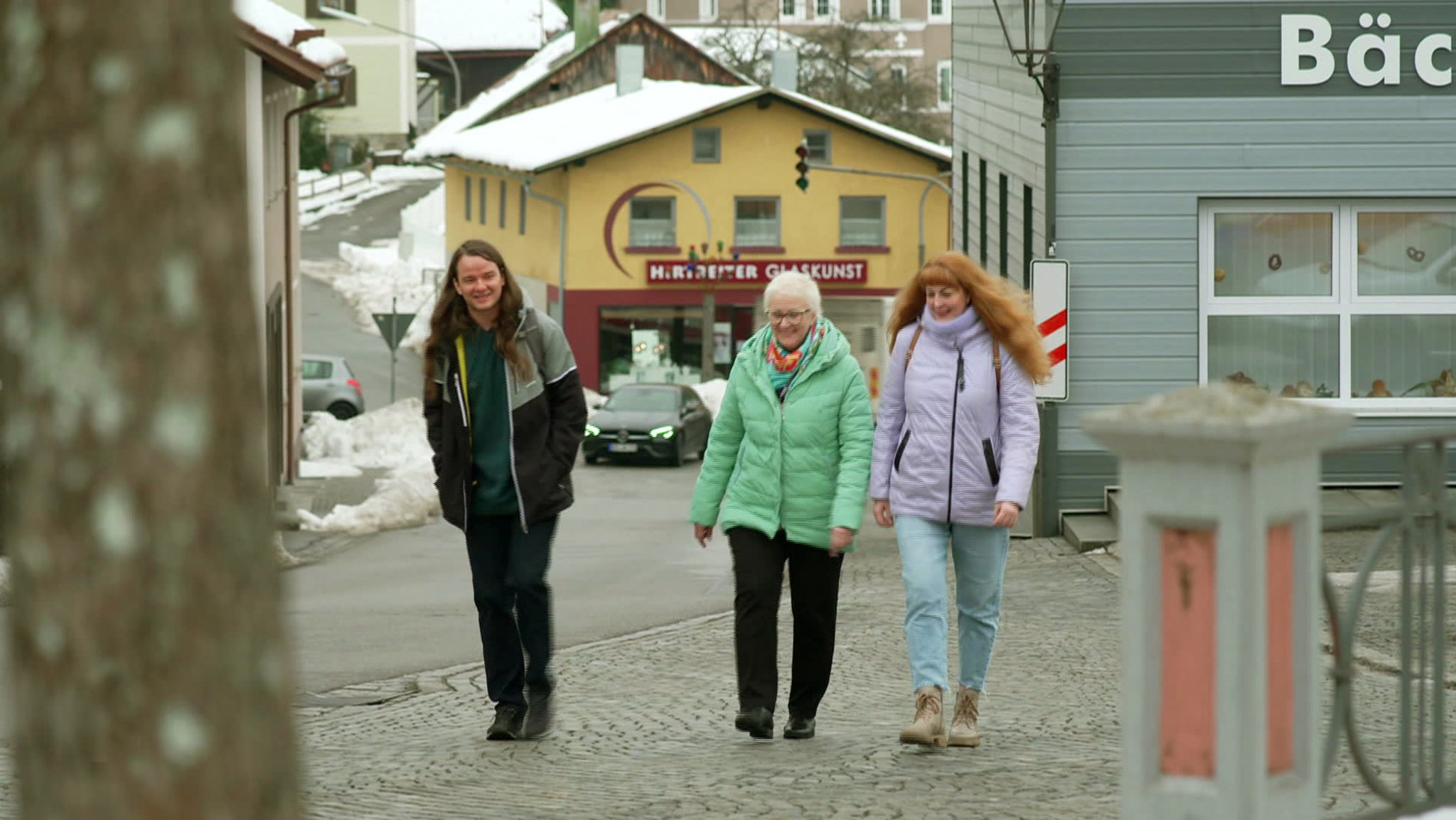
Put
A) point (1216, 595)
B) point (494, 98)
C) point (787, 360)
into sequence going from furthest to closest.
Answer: point (494, 98) < point (787, 360) < point (1216, 595)

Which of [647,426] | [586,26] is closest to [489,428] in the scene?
[647,426]

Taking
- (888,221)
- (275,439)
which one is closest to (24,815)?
(275,439)

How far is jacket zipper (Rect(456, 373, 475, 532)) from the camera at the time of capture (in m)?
7.62

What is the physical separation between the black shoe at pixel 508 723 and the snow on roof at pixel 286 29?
50.3ft

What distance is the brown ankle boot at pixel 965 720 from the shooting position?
7.31m

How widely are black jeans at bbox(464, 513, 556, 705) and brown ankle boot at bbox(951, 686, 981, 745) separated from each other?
149cm

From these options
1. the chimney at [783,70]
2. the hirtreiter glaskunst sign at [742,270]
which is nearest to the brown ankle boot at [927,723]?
the hirtreiter glaskunst sign at [742,270]

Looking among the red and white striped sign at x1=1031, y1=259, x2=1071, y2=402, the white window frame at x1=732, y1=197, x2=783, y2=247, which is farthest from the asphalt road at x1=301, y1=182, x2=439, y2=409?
the red and white striped sign at x1=1031, y1=259, x2=1071, y2=402

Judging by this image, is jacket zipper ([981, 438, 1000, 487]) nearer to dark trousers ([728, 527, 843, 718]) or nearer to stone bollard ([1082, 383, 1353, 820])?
dark trousers ([728, 527, 843, 718])

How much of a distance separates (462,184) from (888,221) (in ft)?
50.4

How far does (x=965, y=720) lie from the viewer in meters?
7.38

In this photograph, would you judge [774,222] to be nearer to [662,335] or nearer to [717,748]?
[662,335]

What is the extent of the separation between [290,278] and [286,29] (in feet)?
20.3

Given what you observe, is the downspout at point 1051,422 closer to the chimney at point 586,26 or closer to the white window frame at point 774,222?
the white window frame at point 774,222
